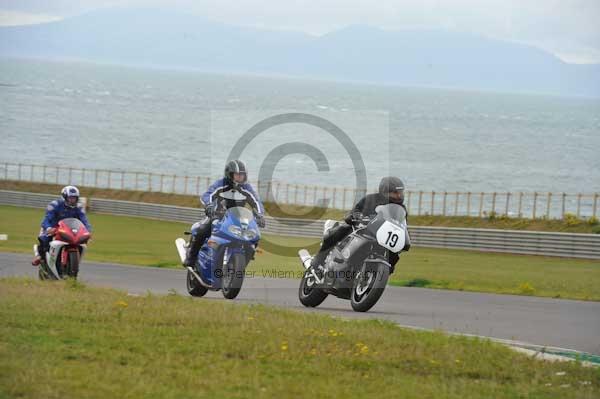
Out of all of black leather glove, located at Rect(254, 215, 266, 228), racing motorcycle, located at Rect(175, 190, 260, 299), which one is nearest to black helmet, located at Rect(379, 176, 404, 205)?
racing motorcycle, located at Rect(175, 190, 260, 299)

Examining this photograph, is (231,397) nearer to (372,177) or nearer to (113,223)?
(113,223)

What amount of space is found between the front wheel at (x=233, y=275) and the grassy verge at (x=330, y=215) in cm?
2821

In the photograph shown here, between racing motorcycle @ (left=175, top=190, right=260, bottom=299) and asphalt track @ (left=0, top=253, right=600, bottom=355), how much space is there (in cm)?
44

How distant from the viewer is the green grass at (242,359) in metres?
→ 8.02

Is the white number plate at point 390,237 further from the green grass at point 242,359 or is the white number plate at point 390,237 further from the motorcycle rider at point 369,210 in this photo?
the green grass at point 242,359

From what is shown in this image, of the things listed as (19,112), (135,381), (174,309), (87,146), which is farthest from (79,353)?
(19,112)

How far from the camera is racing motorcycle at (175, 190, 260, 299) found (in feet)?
48.0

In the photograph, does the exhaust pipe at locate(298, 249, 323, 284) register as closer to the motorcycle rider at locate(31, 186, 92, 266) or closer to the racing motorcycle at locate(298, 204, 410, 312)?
the racing motorcycle at locate(298, 204, 410, 312)

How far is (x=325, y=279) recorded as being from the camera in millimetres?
14305

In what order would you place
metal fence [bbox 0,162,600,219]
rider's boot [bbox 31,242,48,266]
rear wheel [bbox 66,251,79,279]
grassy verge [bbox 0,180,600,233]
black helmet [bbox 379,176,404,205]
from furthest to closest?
metal fence [bbox 0,162,600,219] < grassy verge [bbox 0,180,600,233] < rider's boot [bbox 31,242,48,266] < rear wheel [bbox 66,251,79,279] < black helmet [bbox 379,176,404,205]

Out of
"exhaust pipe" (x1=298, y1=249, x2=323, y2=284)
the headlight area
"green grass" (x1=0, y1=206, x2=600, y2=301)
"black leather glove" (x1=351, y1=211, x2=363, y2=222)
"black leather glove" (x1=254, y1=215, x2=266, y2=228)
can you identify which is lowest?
"green grass" (x1=0, y1=206, x2=600, y2=301)

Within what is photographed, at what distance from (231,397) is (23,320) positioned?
392 centimetres

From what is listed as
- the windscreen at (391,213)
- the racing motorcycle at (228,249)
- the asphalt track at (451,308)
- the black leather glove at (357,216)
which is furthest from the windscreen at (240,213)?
the windscreen at (391,213)

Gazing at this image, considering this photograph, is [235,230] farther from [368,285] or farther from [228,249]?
[368,285]
